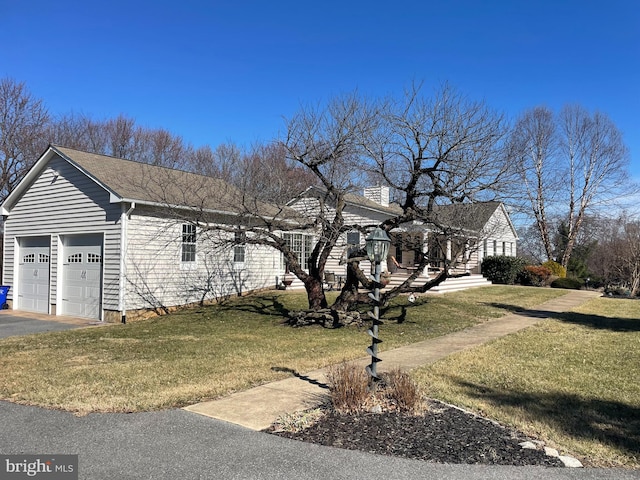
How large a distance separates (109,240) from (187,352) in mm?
6470

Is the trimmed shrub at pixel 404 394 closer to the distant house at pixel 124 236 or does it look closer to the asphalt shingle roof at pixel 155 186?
the distant house at pixel 124 236

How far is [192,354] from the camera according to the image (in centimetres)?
923

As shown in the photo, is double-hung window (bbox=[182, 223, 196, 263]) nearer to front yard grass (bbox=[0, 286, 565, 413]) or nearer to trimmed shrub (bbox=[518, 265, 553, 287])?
front yard grass (bbox=[0, 286, 565, 413])

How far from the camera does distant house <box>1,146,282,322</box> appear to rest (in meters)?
14.3

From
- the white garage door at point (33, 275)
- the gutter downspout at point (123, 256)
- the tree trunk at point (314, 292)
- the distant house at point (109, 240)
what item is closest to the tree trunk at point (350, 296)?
the tree trunk at point (314, 292)

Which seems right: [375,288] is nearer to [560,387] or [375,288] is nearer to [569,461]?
[569,461]

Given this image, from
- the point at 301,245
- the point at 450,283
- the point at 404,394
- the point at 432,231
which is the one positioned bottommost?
the point at 404,394

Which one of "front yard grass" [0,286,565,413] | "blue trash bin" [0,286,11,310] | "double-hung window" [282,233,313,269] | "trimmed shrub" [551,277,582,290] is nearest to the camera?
"front yard grass" [0,286,565,413]

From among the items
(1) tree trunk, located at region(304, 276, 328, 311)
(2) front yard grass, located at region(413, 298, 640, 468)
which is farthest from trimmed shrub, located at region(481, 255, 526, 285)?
(1) tree trunk, located at region(304, 276, 328, 311)

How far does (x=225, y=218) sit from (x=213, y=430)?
12.2m

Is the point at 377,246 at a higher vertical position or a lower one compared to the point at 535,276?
higher

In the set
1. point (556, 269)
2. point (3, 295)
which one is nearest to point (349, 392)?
point (3, 295)

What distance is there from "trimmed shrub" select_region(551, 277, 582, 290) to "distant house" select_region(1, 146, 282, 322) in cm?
1794

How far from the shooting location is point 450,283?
21172 mm
